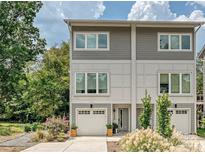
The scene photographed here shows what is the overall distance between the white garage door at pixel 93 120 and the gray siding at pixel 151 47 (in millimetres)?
4884

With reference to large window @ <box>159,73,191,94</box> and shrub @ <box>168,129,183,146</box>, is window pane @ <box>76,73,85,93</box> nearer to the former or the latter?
large window @ <box>159,73,191,94</box>

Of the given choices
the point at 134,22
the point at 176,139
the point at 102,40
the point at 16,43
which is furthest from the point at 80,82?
the point at 176,139

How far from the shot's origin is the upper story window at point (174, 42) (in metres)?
29.3

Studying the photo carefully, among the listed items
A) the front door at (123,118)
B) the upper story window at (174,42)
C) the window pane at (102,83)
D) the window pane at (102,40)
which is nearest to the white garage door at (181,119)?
the front door at (123,118)

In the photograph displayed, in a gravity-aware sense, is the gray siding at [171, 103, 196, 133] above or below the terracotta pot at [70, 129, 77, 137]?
above

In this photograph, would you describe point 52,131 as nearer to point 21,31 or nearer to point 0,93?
point 0,93

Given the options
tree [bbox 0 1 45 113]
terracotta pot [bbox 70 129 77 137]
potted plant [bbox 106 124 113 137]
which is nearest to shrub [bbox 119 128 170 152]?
potted plant [bbox 106 124 113 137]

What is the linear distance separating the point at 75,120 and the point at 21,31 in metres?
8.46

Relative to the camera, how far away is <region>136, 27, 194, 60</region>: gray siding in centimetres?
2919

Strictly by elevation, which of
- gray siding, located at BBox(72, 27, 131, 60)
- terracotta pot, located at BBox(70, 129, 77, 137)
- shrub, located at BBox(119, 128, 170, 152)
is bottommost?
terracotta pot, located at BBox(70, 129, 77, 137)

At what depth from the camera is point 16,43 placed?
2933cm

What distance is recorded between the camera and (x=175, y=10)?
45250mm

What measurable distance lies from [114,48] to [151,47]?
268cm

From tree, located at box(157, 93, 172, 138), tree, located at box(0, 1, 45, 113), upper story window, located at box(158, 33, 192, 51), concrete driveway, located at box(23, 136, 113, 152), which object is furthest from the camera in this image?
upper story window, located at box(158, 33, 192, 51)
